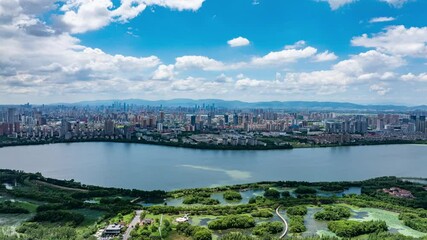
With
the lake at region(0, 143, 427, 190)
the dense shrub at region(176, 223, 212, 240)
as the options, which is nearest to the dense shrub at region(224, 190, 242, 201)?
the lake at region(0, 143, 427, 190)

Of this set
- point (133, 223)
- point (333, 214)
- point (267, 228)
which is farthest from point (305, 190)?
point (133, 223)

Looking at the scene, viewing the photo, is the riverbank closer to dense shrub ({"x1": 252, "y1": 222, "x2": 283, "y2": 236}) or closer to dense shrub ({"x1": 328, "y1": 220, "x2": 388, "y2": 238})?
dense shrub ({"x1": 328, "y1": 220, "x2": 388, "y2": 238})

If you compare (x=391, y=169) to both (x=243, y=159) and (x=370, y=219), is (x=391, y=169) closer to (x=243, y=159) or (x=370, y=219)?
(x=243, y=159)

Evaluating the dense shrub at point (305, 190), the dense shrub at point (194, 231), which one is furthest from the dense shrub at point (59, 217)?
the dense shrub at point (305, 190)

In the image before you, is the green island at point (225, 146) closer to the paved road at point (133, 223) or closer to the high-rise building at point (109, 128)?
the high-rise building at point (109, 128)

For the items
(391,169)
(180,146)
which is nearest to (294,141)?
(180,146)
